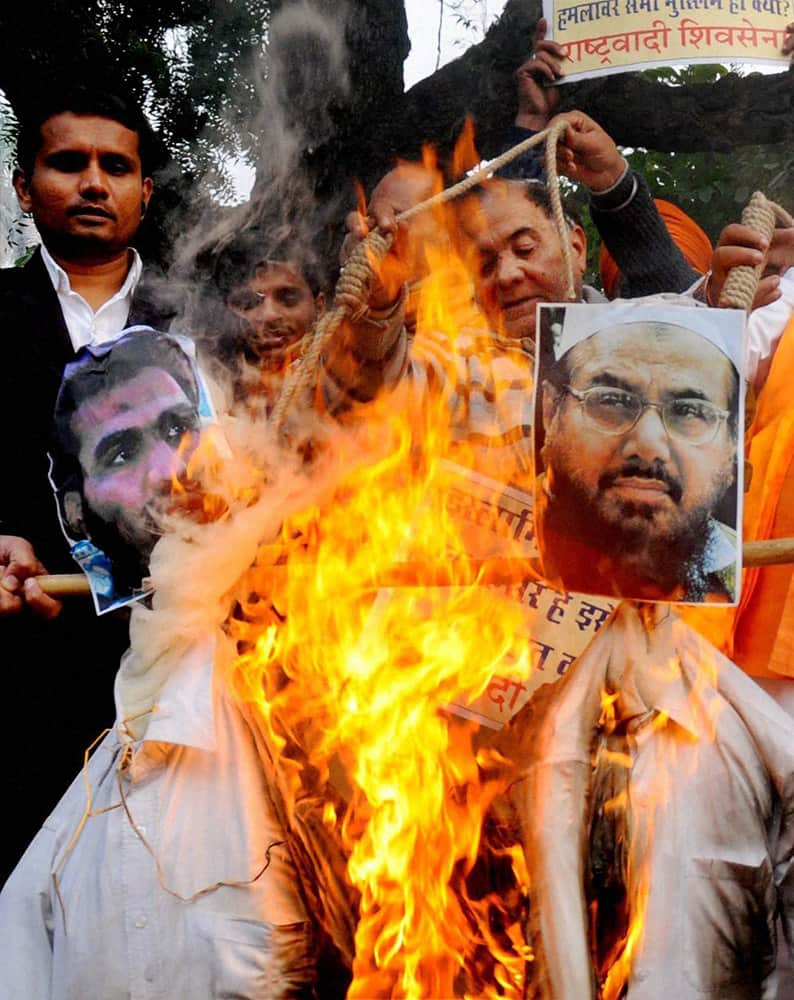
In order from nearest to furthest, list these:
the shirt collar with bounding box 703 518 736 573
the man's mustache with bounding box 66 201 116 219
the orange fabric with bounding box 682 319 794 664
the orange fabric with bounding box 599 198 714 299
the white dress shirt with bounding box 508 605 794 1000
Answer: the white dress shirt with bounding box 508 605 794 1000
the shirt collar with bounding box 703 518 736 573
the orange fabric with bounding box 682 319 794 664
the man's mustache with bounding box 66 201 116 219
the orange fabric with bounding box 599 198 714 299

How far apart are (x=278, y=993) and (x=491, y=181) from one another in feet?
6.58

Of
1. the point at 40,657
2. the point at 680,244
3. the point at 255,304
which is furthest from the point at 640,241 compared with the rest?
the point at 40,657

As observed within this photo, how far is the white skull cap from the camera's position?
2.48 metres

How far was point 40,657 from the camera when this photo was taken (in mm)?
2711

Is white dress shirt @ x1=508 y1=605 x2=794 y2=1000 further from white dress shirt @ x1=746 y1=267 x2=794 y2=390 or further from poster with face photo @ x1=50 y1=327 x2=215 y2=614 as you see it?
poster with face photo @ x1=50 y1=327 x2=215 y2=614

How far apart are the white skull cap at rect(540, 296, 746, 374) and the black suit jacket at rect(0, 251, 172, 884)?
4.08 ft

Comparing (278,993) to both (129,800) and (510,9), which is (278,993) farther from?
(510,9)

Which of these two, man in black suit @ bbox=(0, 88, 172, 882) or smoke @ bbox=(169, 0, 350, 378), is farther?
smoke @ bbox=(169, 0, 350, 378)

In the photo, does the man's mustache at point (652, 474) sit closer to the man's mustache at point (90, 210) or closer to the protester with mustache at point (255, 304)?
the protester with mustache at point (255, 304)

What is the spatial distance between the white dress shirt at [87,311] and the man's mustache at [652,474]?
4.27 feet

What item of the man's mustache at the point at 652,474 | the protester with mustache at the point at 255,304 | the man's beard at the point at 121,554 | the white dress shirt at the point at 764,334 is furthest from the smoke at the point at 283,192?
the white dress shirt at the point at 764,334

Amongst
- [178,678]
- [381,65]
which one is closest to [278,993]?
[178,678]

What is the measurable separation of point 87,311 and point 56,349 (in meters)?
0.13

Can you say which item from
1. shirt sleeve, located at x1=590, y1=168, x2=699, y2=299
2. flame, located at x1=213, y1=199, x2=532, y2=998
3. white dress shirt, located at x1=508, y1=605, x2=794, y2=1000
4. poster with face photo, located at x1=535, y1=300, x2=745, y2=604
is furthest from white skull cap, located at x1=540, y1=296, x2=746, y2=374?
white dress shirt, located at x1=508, y1=605, x2=794, y2=1000
